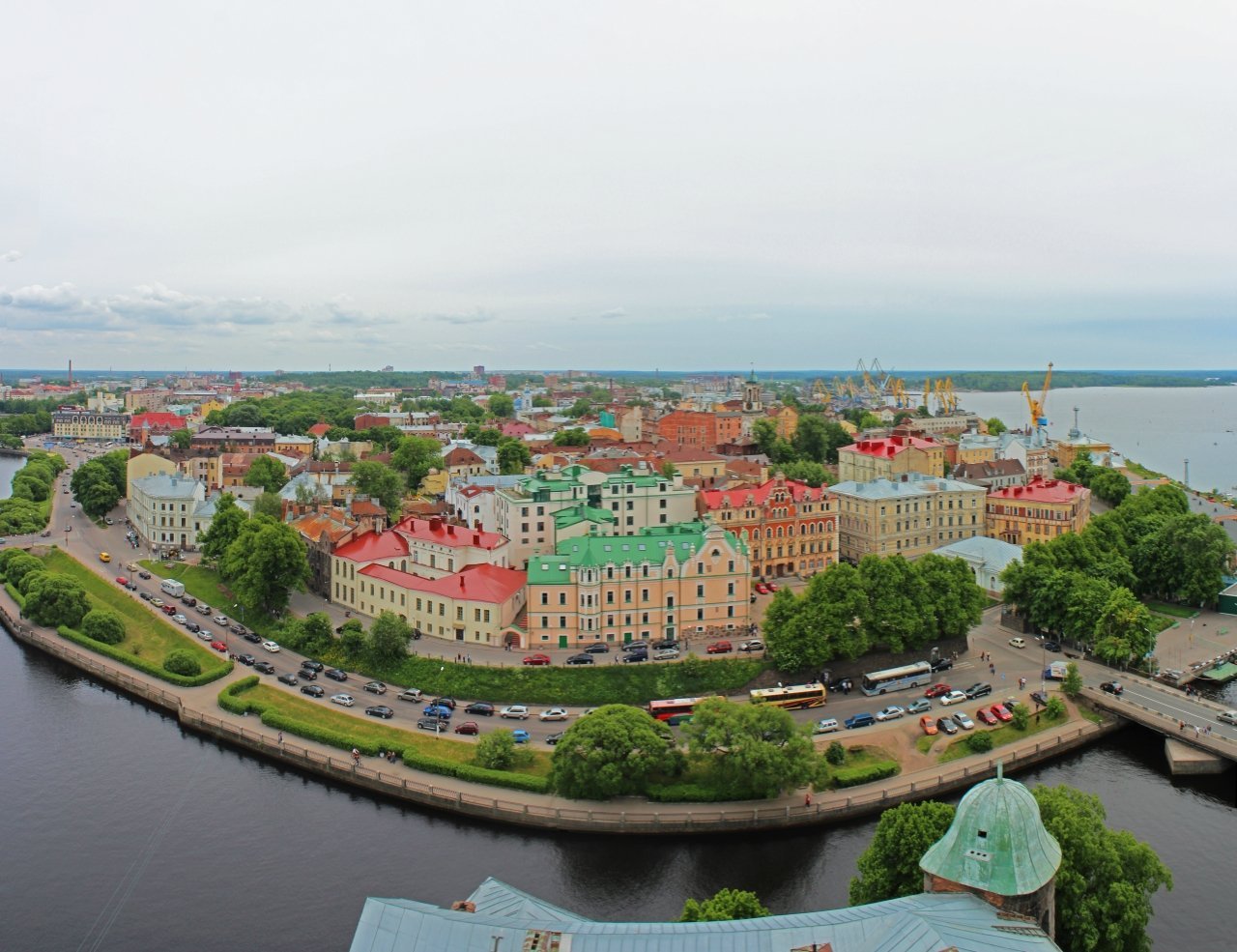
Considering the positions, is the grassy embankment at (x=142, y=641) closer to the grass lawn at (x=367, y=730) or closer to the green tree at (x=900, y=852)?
the grass lawn at (x=367, y=730)

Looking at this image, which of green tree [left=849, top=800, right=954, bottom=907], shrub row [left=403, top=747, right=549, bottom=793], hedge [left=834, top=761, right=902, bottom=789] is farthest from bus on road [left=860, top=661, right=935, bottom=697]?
green tree [left=849, top=800, right=954, bottom=907]

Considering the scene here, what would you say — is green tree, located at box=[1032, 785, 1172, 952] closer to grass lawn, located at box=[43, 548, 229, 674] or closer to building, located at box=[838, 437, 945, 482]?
grass lawn, located at box=[43, 548, 229, 674]

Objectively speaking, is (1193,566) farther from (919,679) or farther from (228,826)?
(228,826)

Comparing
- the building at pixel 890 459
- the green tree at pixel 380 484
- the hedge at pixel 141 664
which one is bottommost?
the hedge at pixel 141 664

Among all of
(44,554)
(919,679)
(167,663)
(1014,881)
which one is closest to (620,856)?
(1014,881)

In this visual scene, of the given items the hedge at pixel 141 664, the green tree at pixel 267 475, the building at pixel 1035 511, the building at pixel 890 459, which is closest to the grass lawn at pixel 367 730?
the hedge at pixel 141 664

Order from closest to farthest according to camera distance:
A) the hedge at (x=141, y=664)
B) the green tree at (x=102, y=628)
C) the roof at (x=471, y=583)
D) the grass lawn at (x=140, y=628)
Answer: the hedge at (x=141, y=664), the roof at (x=471, y=583), the grass lawn at (x=140, y=628), the green tree at (x=102, y=628)
